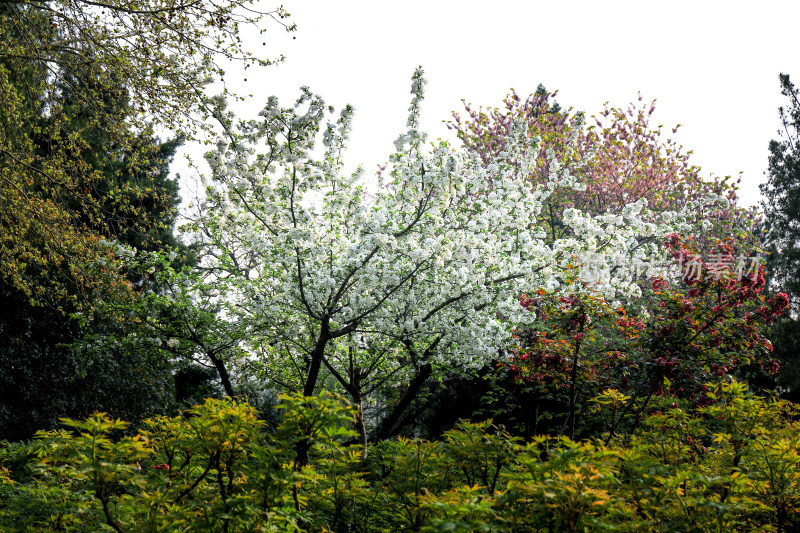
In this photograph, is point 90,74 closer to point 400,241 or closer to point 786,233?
point 400,241

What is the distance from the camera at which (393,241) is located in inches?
223

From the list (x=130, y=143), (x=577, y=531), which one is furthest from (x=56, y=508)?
(x=130, y=143)

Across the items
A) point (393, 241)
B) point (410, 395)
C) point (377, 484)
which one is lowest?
point (377, 484)

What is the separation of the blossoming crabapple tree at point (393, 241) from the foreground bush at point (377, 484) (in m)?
2.80

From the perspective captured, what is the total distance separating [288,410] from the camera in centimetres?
262

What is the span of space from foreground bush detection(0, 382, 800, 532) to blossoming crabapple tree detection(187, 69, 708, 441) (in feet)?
9.18

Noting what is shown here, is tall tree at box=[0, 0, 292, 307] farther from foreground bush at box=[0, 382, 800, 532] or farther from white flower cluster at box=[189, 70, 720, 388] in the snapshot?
foreground bush at box=[0, 382, 800, 532]

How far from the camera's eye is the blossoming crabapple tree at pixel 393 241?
5848 millimetres

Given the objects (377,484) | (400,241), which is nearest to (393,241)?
(400,241)

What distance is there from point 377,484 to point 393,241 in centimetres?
278

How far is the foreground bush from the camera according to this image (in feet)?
7.29

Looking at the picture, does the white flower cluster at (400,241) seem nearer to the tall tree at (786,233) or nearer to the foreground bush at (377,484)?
the foreground bush at (377,484)

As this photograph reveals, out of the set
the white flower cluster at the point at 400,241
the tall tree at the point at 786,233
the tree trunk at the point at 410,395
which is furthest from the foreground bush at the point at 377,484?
the tall tree at the point at 786,233

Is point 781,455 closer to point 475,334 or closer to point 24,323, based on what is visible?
point 475,334
